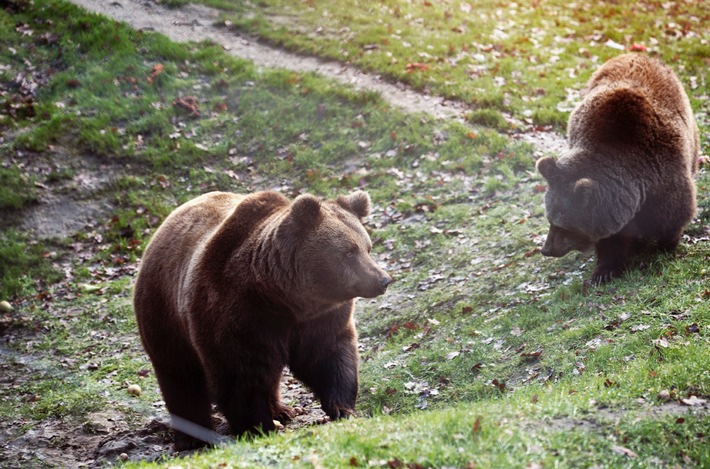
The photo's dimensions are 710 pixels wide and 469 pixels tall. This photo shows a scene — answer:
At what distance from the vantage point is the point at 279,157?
14695 millimetres

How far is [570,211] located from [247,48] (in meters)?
11.2

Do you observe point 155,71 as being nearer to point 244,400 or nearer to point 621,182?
point 621,182

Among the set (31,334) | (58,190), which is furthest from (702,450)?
(58,190)

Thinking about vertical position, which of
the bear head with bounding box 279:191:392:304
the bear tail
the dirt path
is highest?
the bear tail

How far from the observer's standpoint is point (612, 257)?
27.9 ft

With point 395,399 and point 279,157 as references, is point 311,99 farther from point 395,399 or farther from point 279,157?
point 395,399

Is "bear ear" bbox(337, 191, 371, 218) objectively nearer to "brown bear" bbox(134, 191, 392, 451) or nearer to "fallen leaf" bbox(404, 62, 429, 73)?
"brown bear" bbox(134, 191, 392, 451)

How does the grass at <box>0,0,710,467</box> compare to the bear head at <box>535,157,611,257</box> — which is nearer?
the grass at <box>0,0,710,467</box>

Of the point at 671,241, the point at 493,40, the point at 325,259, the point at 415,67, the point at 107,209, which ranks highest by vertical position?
the point at 493,40

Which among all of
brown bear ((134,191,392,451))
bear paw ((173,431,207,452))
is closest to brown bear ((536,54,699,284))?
brown bear ((134,191,392,451))

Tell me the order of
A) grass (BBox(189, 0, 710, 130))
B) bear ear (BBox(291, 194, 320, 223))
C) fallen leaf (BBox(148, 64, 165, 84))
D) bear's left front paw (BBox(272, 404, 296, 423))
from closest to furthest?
bear ear (BBox(291, 194, 320, 223)), bear's left front paw (BBox(272, 404, 296, 423)), grass (BBox(189, 0, 710, 130)), fallen leaf (BBox(148, 64, 165, 84))

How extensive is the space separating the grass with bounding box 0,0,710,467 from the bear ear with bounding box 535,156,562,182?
124cm

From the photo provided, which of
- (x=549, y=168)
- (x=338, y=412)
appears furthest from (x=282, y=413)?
(x=549, y=168)

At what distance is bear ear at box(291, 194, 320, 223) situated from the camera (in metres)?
6.27
